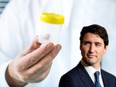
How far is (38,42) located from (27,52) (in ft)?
0.15

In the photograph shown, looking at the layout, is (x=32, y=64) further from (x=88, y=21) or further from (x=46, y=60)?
(x=88, y=21)

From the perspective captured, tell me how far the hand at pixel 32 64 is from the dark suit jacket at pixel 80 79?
0.05 meters

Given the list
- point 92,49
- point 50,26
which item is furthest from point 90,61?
point 50,26

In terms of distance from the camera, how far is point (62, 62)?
2.44ft

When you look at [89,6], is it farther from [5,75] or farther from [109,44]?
[5,75]

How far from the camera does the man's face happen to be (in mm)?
677

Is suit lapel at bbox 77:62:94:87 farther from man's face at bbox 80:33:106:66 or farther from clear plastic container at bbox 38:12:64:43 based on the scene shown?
clear plastic container at bbox 38:12:64:43

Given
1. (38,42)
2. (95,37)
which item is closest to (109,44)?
(95,37)

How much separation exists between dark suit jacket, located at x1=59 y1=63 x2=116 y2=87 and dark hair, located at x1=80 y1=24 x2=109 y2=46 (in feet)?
0.22

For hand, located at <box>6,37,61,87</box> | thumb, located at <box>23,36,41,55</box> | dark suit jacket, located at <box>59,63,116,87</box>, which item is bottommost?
dark suit jacket, located at <box>59,63,116,87</box>

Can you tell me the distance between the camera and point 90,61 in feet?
2.25

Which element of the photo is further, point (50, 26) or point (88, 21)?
point (88, 21)

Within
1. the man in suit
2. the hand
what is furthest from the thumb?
the man in suit

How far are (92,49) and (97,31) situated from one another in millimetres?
39
